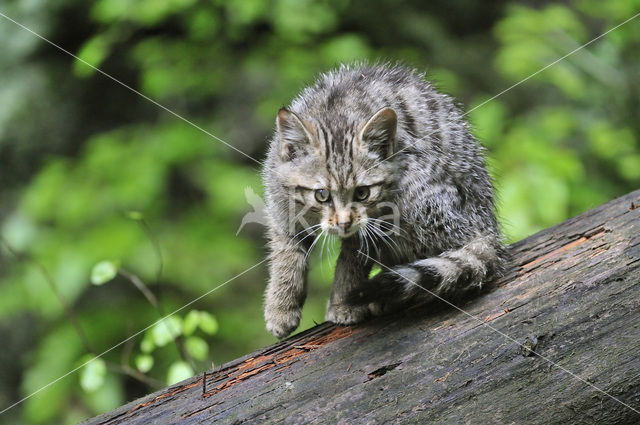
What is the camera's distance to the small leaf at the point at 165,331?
356 centimetres

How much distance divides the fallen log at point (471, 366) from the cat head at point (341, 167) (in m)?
0.49

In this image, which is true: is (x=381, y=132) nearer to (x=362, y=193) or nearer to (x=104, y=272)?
(x=362, y=193)

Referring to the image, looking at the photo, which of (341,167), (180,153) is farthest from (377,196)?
(180,153)

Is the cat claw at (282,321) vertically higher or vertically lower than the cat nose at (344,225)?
lower

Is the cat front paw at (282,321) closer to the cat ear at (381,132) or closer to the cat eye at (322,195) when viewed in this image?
the cat eye at (322,195)

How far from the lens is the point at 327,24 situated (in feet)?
15.5

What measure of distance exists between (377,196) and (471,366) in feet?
2.83

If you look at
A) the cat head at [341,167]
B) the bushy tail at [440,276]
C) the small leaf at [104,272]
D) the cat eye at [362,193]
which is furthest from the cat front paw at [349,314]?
the small leaf at [104,272]

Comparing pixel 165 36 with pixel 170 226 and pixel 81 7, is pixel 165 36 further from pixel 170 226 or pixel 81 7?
pixel 170 226

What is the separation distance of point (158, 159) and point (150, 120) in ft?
3.76

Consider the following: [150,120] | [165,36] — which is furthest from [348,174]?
[150,120]

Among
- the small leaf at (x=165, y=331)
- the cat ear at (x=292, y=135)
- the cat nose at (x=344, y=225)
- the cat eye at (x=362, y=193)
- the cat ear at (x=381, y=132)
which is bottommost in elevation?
the small leaf at (x=165, y=331)

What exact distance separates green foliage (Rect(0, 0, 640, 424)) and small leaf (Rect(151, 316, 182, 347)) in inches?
0.6

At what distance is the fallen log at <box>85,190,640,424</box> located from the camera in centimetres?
236
